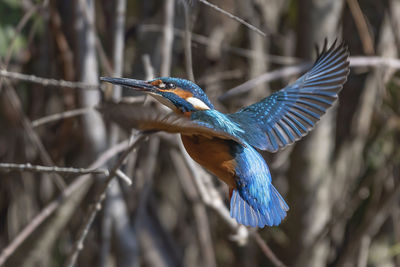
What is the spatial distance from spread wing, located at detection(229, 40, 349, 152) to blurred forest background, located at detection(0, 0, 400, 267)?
358 millimetres

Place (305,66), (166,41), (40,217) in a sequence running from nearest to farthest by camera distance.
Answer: (40,217) → (166,41) → (305,66)

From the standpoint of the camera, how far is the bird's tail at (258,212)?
1.43 m

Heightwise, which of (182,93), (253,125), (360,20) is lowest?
(253,125)

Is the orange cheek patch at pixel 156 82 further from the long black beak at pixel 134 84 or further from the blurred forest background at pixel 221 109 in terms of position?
the blurred forest background at pixel 221 109

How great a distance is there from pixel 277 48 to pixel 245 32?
24 cm

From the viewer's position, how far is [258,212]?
150 cm

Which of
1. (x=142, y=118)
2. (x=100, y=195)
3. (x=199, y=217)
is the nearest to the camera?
(x=142, y=118)

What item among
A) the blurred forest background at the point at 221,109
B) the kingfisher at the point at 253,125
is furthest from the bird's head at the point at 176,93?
the blurred forest background at the point at 221,109

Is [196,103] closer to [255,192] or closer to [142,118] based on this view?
[255,192]

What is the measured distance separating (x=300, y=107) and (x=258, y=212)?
1.15 feet

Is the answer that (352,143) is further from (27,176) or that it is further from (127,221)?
(27,176)

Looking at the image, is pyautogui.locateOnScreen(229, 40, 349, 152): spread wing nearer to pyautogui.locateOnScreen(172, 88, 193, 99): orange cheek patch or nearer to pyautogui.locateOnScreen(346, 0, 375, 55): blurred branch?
pyautogui.locateOnScreen(172, 88, 193, 99): orange cheek patch

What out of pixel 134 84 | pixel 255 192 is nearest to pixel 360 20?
pixel 255 192

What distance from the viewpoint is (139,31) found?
2.46 m
